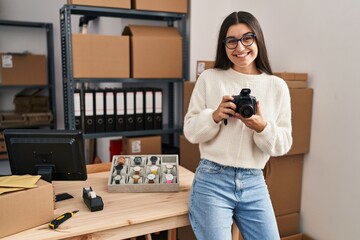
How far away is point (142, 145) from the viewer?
8.72ft

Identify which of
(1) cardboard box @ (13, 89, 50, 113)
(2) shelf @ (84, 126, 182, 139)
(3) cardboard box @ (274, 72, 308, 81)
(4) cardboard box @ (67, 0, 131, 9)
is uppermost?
(4) cardboard box @ (67, 0, 131, 9)

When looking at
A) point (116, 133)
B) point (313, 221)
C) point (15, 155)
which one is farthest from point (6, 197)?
point (313, 221)

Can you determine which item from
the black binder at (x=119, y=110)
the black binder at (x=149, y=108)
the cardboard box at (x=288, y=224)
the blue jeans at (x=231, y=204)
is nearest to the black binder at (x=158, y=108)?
the black binder at (x=149, y=108)

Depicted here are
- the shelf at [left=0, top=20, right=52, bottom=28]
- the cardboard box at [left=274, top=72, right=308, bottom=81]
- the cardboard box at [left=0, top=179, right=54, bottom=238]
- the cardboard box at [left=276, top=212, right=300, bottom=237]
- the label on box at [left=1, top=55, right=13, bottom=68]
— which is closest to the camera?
the cardboard box at [left=0, top=179, right=54, bottom=238]

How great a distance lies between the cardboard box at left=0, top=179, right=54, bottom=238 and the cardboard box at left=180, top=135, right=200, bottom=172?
128 cm

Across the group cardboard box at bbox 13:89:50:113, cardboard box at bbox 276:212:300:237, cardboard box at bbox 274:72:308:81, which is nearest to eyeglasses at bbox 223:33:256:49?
cardboard box at bbox 274:72:308:81

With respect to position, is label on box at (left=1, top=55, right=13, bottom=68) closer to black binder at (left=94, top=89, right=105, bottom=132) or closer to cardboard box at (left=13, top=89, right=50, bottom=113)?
cardboard box at (left=13, top=89, right=50, bottom=113)

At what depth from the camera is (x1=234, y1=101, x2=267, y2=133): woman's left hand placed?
3.94ft

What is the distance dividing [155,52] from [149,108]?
43cm

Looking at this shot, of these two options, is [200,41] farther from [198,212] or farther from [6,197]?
[6,197]

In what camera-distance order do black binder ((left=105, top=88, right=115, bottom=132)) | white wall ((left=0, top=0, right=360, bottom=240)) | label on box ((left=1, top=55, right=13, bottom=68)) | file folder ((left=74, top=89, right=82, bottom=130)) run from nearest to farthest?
white wall ((left=0, top=0, right=360, bottom=240)) < file folder ((left=74, top=89, right=82, bottom=130)) < black binder ((left=105, top=88, right=115, bottom=132)) < label on box ((left=1, top=55, right=13, bottom=68))

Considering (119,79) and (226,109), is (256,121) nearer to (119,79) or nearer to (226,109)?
(226,109)

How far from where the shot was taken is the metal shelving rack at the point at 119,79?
2.38m

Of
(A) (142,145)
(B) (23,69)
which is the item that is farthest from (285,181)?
(B) (23,69)
